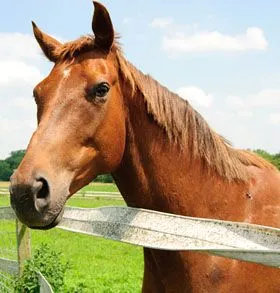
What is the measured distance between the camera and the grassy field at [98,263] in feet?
30.2

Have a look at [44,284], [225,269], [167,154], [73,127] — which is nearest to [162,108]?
[167,154]

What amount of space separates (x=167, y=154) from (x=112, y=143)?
1.35 ft

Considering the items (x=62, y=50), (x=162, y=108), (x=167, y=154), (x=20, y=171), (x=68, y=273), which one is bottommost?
(x=68, y=273)

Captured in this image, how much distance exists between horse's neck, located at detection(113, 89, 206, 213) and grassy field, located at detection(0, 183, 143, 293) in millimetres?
4840

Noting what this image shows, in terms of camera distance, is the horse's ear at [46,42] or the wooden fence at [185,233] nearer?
the wooden fence at [185,233]

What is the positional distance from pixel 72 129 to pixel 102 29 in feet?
2.34

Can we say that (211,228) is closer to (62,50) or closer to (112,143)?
(112,143)

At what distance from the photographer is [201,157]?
10.9 feet

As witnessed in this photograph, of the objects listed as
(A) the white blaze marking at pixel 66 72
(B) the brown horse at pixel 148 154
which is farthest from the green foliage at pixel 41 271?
(A) the white blaze marking at pixel 66 72

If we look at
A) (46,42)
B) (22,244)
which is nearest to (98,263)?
(22,244)

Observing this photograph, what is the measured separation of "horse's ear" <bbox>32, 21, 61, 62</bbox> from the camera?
346 cm

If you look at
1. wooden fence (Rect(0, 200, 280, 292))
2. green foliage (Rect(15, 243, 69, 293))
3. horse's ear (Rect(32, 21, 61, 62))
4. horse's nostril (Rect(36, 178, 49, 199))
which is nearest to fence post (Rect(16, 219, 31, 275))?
green foliage (Rect(15, 243, 69, 293))

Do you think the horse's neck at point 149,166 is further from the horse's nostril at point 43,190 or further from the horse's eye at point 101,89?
the horse's nostril at point 43,190

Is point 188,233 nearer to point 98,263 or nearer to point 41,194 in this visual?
point 41,194
